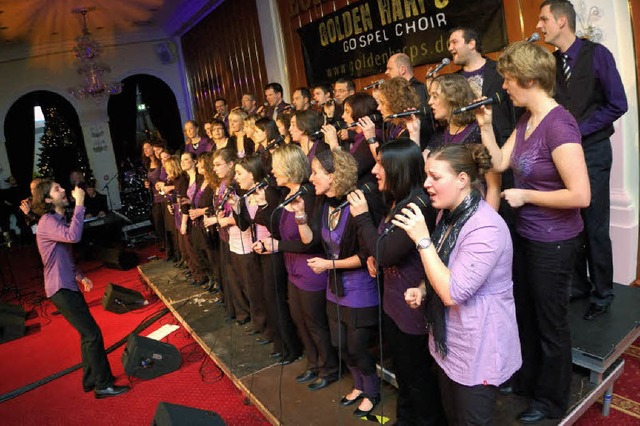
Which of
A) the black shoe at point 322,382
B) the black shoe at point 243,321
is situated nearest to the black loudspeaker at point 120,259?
the black shoe at point 243,321

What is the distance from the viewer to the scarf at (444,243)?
70.4 inches

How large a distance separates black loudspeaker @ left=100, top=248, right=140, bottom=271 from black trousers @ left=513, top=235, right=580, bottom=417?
21.2 feet

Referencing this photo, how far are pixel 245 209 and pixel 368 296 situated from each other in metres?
1.35

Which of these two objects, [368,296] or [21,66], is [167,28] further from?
[368,296]

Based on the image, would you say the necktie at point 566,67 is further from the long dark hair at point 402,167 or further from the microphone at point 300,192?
the microphone at point 300,192

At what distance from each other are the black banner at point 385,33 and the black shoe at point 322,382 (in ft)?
9.64

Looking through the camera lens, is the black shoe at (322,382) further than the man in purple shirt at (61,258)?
No

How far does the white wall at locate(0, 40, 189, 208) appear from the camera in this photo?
11195 millimetres

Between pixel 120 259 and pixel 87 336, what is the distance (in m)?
4.09

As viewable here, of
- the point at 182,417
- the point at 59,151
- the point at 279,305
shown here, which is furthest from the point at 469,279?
the point at 59,151

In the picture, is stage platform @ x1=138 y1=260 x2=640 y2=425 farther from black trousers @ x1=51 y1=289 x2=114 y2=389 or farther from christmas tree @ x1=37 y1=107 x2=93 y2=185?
christmas tree @ x1=37 y1=107 x2=93 y2=185

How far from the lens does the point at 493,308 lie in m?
1.77

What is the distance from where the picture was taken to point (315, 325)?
2996 mm

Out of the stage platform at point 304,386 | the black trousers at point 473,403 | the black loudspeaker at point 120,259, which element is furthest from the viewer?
the black loudspeaker at point 120,259
